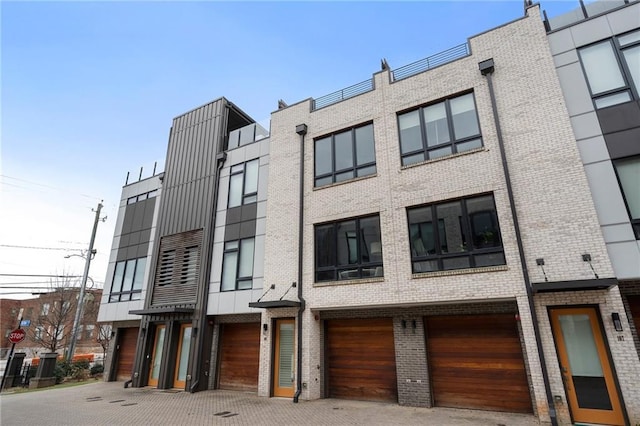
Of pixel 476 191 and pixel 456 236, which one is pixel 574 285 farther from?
pixel 476 191

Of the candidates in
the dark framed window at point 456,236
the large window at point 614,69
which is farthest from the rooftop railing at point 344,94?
the large window at point 614,69

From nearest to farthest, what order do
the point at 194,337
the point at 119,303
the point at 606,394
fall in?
the point at 606,394 < the point at 194,337 < the point at 119,303

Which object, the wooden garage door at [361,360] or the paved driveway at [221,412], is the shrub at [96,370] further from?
the wooden garage door at [361,360]

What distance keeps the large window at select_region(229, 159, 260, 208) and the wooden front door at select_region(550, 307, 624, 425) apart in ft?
37.3

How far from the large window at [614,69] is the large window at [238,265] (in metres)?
12.3

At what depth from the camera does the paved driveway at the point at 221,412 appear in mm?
8250

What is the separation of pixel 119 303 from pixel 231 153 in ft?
32.4

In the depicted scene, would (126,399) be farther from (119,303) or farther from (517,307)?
(517,307)

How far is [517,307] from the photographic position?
9.00 metres

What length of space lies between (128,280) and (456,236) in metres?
16.5

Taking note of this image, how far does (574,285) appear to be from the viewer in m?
7.56

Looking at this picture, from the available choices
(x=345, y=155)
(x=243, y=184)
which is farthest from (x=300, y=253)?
(x=243, y=184)

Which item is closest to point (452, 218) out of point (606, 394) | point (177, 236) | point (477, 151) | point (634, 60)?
point (477, 151)

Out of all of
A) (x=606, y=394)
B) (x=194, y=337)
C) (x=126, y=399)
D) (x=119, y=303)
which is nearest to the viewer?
(x=606, y=394)
